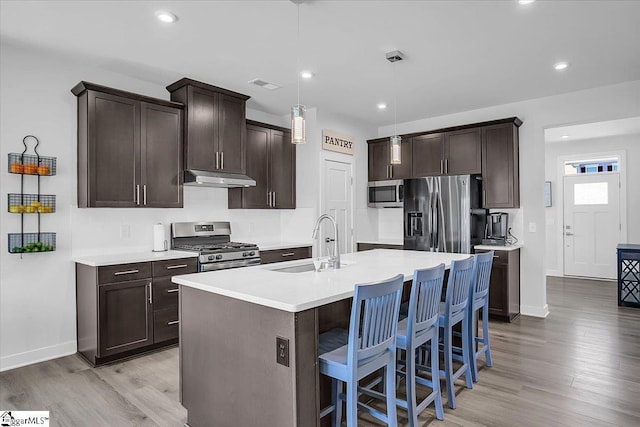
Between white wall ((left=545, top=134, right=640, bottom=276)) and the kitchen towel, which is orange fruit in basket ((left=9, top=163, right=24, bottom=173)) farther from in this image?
white wall ((left=545, top=134, right=640, bottom=276))

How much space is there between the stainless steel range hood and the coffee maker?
311 cm

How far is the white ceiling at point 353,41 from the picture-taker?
2.77 meters

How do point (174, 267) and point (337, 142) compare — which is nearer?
point (174, 267)

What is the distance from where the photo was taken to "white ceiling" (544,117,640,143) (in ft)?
20.1

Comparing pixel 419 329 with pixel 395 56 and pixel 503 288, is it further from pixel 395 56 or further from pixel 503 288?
pixel 503 288

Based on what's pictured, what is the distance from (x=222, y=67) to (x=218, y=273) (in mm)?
2295

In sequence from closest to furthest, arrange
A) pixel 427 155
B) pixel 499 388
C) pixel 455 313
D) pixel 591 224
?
pixel 455 313, pixel 499 388, pixel 427 155, pixel 591 224

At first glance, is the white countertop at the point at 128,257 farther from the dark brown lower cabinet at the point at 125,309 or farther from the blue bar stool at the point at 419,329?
the blue bar stool at the point at 419,329

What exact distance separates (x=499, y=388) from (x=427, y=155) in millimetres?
3506

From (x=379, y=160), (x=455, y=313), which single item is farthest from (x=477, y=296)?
(x=379, y=160)

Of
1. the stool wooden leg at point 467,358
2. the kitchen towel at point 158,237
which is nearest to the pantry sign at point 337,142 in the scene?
the kitchen towel at point 158,237

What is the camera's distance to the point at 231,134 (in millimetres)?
4570

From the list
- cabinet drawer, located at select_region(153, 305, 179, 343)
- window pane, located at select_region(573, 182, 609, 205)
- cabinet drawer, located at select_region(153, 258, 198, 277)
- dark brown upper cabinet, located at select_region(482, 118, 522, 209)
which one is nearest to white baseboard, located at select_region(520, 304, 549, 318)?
dark brown upper cabinet, located at select_region(482, 118, 522, 209)

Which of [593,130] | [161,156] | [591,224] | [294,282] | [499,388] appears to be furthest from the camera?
[591,224]
